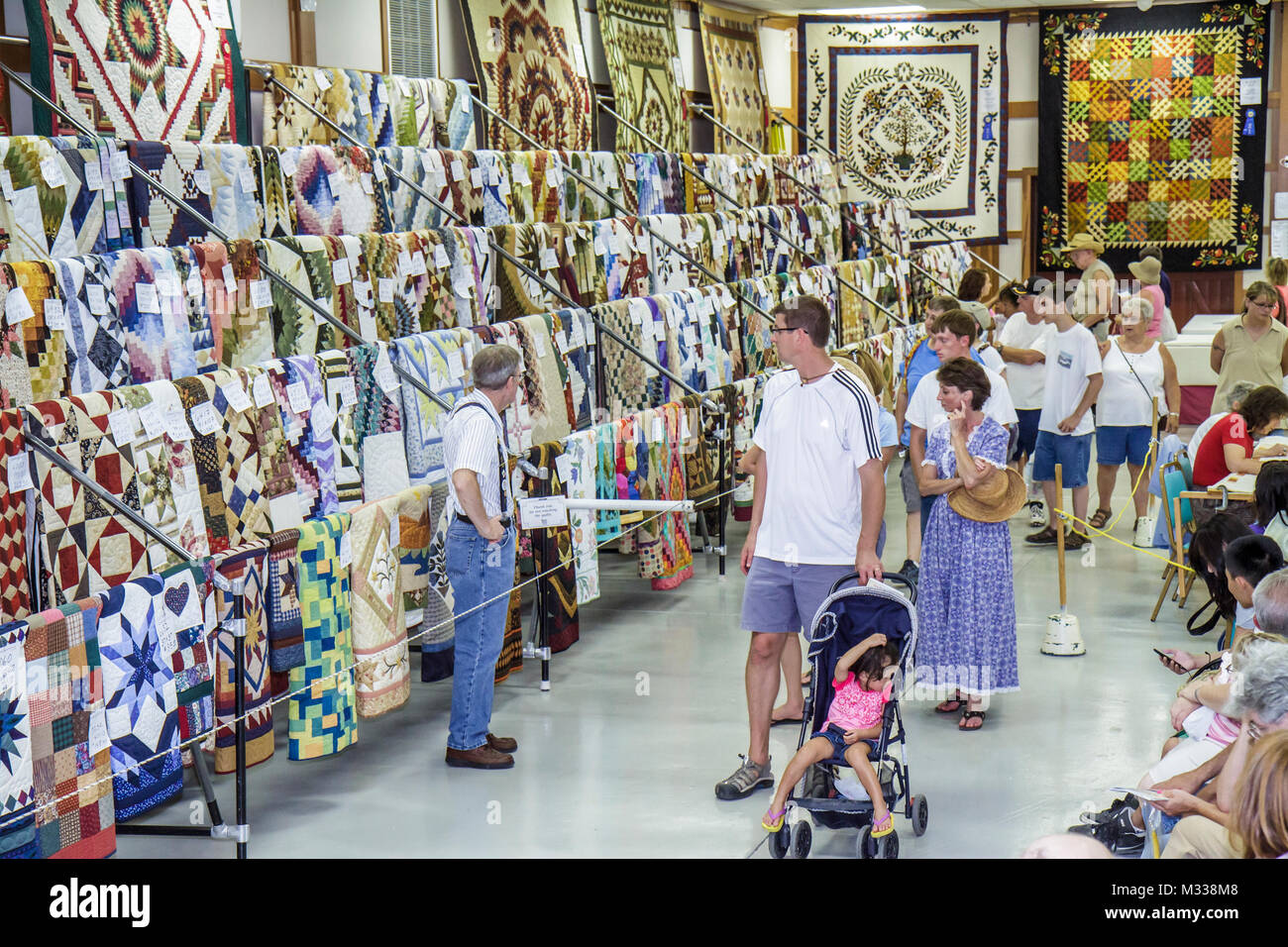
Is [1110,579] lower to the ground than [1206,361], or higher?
lower

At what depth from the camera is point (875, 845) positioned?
3.81 metres

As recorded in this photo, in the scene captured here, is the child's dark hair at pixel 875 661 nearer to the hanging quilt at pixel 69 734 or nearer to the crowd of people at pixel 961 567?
the crowd of people at pixel 961 567

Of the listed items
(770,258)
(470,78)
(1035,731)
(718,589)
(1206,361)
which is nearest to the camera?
(1035,731)

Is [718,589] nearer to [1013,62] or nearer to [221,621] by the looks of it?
[221,621]

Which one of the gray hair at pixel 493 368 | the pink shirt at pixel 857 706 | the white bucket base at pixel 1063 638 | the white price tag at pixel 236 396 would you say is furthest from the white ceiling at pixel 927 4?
the pink shirt at pixel 857 706

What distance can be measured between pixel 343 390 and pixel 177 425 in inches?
29.8

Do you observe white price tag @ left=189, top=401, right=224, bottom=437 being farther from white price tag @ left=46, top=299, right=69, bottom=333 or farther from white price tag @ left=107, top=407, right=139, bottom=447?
white price tag @ left=46, top=299, right=69, bottom=333

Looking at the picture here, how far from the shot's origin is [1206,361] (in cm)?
1078

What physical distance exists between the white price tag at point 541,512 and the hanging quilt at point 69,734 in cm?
151

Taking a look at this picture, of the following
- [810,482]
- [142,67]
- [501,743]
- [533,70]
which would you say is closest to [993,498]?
[810,482]

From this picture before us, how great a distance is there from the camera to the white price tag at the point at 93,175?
4.75m

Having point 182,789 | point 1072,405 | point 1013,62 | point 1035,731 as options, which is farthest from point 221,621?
point 1013,62

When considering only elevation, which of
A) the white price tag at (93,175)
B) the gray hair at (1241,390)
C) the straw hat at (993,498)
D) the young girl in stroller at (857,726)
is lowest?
the young girl in stroller at (857,726)
